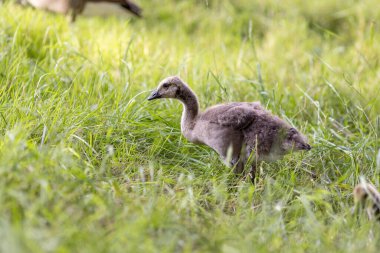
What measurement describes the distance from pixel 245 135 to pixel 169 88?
2.20ft

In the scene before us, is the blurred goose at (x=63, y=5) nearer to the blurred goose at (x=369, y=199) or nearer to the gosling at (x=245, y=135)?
the gosling at (x=245, y=135)

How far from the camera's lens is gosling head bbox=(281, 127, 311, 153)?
426cm

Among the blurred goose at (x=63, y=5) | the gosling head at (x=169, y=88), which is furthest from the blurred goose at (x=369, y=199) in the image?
the blurred goose at (x=63, y=5)

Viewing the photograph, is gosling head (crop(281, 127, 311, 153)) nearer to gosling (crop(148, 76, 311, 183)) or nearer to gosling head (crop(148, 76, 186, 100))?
gosling (crop(148, 76, 311, 183))

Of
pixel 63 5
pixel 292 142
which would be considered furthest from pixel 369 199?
pixel 63 5

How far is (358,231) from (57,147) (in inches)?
72.6

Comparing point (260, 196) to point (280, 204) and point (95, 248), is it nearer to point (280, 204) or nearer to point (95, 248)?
point (280, 204)

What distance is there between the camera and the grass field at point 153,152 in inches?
127

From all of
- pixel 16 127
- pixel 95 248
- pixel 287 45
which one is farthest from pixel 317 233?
pixel 287 45

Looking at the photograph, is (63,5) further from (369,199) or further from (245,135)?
(369,199)

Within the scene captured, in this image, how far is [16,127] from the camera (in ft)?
12.8

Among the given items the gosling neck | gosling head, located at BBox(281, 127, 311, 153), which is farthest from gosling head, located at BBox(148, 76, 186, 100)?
gosling head, located at BBox(281, 127, 311, 153)

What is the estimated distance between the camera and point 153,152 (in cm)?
454

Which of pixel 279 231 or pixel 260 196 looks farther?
pixel 260 196
